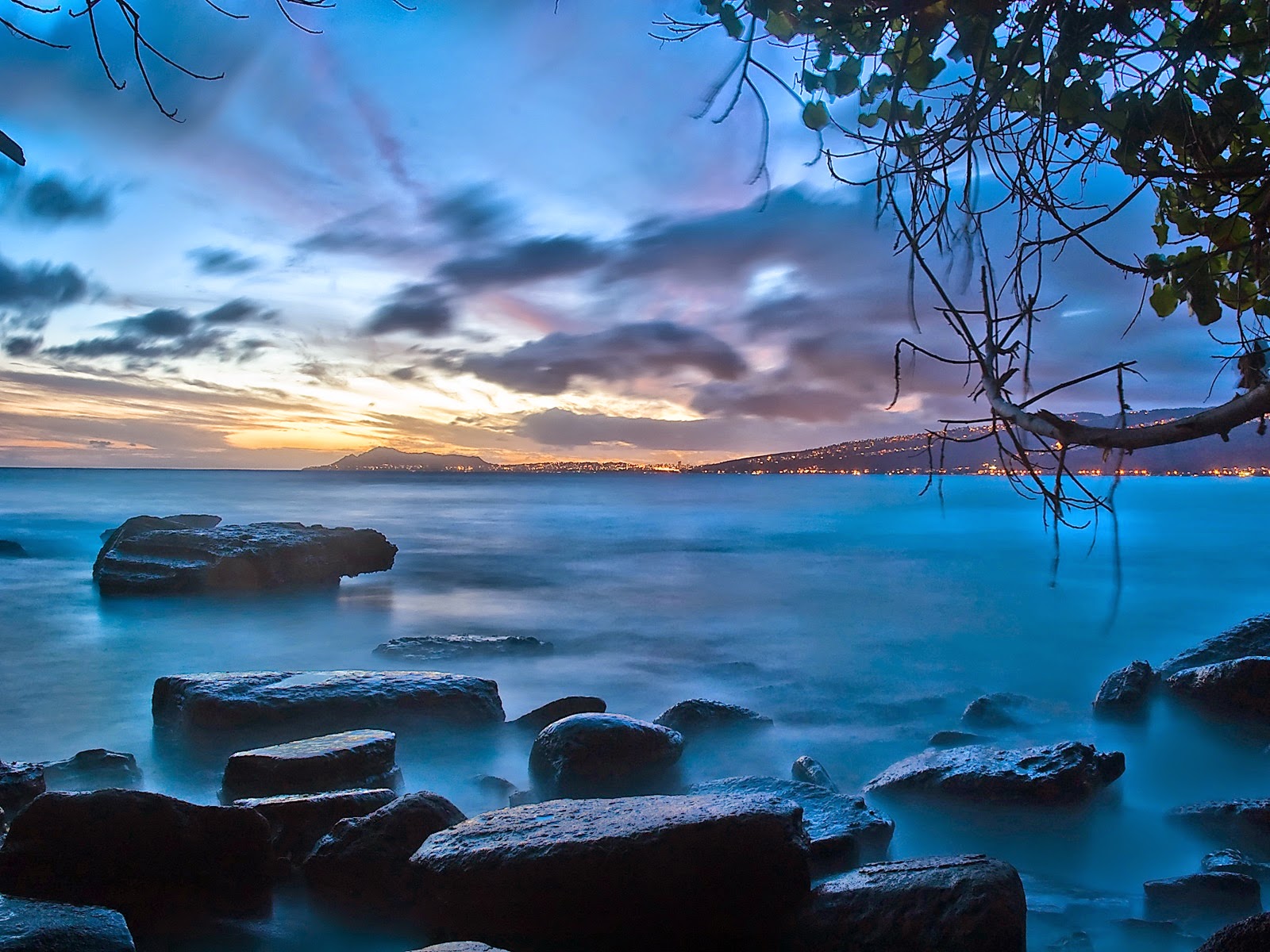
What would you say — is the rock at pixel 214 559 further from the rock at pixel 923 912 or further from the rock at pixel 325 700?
the rock at pixel 923 912

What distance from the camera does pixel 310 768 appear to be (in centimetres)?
490

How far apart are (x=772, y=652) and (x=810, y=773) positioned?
581 centimetres

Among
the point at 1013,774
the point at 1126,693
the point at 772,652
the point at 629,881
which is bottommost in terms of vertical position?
the point at 772,652

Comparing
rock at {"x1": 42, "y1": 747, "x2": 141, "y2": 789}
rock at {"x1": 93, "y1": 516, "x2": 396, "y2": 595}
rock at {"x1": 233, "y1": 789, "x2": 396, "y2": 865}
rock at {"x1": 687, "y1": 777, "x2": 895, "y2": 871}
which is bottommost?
rock at {"x1": 687, "y1": 777, "x2": 895, "y2": 871}

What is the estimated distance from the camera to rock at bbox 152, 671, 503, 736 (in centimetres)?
636

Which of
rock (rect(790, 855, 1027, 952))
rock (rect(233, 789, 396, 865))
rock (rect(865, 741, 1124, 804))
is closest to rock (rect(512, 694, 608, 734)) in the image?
rock (rect(865, 741, 1124, 804))

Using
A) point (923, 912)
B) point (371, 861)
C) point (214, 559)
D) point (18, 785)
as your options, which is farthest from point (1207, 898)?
point (214, 559)

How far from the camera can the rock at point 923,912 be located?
3.19 m

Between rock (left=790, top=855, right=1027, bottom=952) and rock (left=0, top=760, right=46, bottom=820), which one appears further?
rock (left=0, top=760, right=46, bottom=820)

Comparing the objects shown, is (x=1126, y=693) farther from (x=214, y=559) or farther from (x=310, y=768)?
(x=214, y=559)

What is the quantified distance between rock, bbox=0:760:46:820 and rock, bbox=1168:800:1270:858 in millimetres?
7026

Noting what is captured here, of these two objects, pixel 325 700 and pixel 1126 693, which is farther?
pixel 1126 693

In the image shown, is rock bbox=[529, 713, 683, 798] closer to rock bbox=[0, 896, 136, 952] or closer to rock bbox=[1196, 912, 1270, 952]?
rock bbox=[0, 896, 136, 952]

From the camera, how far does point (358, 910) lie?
3816 millimetres
